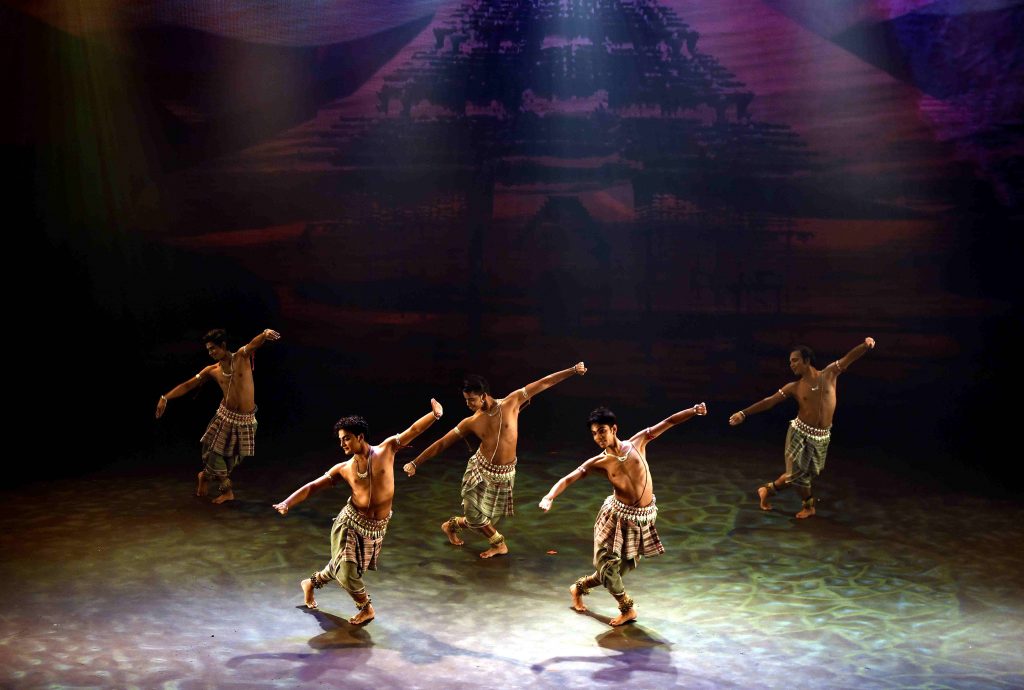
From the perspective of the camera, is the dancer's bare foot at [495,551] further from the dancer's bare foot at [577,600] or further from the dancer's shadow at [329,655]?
the dancer's shadow at [329,655]

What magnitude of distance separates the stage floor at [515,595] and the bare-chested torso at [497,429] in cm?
63

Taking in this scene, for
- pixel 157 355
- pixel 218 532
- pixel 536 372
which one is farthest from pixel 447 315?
pixel 218 532

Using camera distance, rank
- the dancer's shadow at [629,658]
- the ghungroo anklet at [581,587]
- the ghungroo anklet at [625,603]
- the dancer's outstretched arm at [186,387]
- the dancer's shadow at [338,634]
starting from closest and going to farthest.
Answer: the dancer's shadow at [629,658]
the dancer's shadow at [338,634]
the ghungroo anklet at [625,603]
the ghungroo anklet at [581,587]
the dancer's outstretched arm at [186,387]

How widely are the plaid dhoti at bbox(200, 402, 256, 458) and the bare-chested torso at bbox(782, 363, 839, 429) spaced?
3.64 metres

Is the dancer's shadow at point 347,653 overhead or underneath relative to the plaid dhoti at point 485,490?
underneath

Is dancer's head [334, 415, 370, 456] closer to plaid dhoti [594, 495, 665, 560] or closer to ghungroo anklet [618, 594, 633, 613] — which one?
plaid dhoti [594, 495, 665, 560]

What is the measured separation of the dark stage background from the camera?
32.0 ft

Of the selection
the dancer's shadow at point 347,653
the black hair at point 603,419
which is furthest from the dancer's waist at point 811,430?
the dancer's shadow at point 347,653

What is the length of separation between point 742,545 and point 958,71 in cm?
557

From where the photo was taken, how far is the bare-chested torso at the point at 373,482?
500 cm

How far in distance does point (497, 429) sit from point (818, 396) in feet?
7.61

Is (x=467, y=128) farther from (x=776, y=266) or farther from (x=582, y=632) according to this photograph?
(x=582, y=632)

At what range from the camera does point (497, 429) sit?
6.02 m

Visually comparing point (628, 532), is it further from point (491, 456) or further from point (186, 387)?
point (186, 387)
